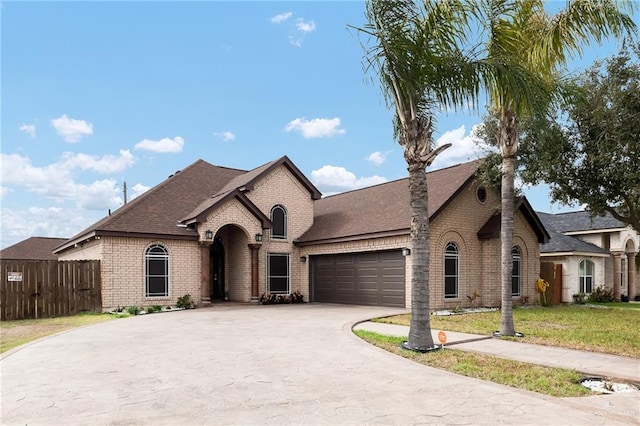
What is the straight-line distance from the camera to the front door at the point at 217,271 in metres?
23.9

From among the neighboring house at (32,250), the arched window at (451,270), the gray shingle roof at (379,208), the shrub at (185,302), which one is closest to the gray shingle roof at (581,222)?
the gray shingle roof at (379,208)

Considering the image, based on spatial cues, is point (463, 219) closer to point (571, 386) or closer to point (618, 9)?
point (618, 9)

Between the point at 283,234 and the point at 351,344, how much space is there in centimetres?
A: 1390

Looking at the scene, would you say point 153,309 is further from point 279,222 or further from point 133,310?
point 279,222

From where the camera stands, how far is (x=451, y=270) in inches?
763

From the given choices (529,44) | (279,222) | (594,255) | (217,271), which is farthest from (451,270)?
(217,271)

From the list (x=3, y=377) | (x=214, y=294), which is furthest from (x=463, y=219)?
(x=3, y=377)

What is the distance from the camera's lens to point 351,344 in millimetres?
10070

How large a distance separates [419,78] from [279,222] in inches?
586

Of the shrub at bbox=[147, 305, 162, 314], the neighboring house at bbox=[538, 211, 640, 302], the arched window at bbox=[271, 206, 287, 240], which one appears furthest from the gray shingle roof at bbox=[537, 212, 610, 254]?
the shrub at bbox=[147, 305, 162, 314]

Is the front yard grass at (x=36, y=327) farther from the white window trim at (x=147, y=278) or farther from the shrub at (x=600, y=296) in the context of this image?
the shrub at (x=600, y=296)

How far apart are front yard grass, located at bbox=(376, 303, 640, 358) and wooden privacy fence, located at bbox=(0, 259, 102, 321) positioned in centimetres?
1076

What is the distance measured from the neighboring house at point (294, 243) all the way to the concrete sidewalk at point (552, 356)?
754 cm

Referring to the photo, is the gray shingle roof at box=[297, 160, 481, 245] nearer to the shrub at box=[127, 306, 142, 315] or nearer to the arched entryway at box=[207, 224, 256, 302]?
the arched entryway at box=[207, 224, 256, 302]
